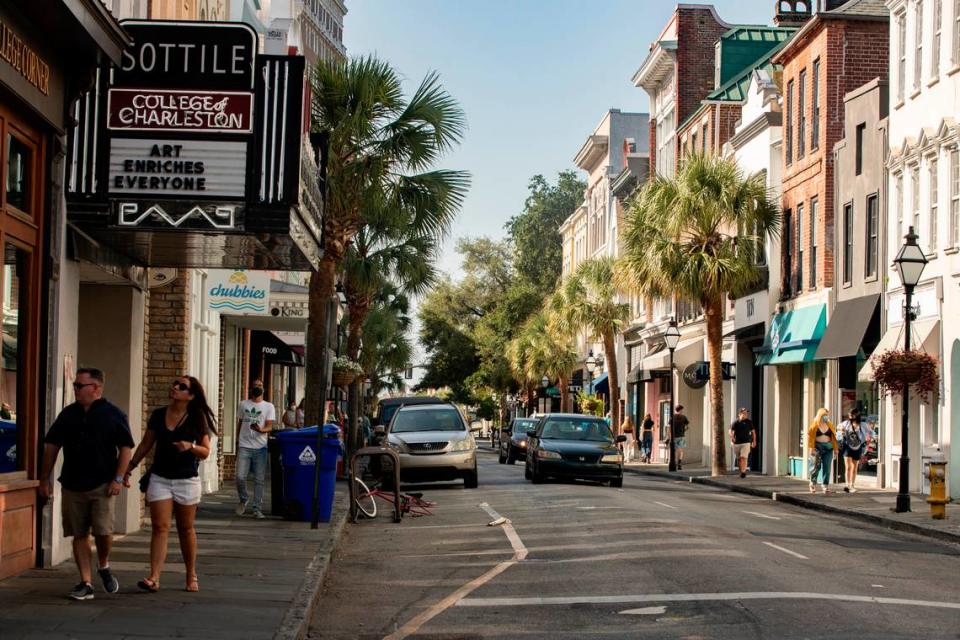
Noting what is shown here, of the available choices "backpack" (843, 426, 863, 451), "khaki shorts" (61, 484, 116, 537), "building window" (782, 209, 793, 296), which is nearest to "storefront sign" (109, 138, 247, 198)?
"khaki shorts" (61, 484, 116, 537)

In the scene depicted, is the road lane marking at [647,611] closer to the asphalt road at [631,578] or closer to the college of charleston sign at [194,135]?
the asphalt road at [631,578]

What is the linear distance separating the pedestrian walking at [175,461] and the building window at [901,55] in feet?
74.6

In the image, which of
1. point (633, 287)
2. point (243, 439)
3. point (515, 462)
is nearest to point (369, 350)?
point (515, 462)

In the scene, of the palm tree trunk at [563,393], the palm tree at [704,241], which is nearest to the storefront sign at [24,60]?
the palm tree at [704,241]

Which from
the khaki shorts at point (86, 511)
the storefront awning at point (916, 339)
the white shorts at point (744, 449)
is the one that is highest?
the storefront awning at point (916, 339)

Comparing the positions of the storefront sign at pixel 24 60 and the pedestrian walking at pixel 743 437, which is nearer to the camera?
the storefront sign at pixel 24 60

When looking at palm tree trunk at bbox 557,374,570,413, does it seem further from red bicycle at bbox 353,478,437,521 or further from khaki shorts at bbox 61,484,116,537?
khaki shorts at bbox 61,484,116,537

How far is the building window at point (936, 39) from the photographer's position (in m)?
28.4

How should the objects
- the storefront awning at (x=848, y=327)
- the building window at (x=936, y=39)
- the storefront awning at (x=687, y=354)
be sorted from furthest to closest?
the storefront awning at (x=687, y=354) → the storefront awning at (x=848, y=327) → the building window at (x=936, y=39)

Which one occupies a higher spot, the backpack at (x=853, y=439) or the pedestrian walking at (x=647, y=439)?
the backpack at (x=853, y=439)

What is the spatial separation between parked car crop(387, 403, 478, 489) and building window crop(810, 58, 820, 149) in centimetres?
1387

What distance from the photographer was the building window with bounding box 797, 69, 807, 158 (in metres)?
37.9

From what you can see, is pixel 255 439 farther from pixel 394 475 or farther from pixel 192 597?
pixel 192 597

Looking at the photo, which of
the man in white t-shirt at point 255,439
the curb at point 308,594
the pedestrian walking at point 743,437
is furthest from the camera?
the pedestrian walking at point 743,437
